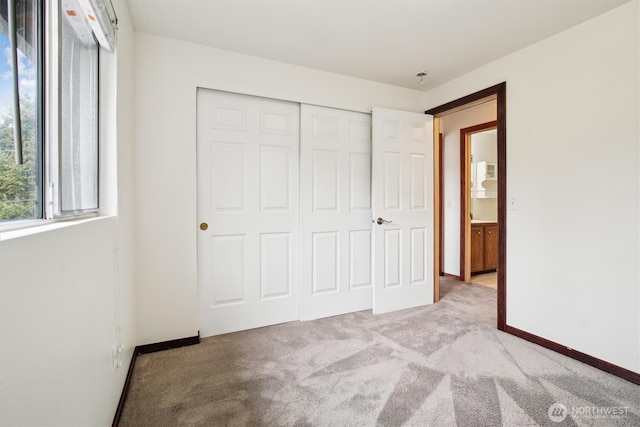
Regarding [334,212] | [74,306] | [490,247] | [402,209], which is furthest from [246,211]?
[490,247]

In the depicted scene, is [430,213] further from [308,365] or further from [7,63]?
[7,63]

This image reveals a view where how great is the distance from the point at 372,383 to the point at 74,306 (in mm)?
1579

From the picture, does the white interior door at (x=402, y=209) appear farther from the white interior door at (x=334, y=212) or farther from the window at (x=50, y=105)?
the window at (x=50, y=105)

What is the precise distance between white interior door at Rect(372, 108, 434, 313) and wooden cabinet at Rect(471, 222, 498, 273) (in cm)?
149

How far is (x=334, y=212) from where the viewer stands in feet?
9.62

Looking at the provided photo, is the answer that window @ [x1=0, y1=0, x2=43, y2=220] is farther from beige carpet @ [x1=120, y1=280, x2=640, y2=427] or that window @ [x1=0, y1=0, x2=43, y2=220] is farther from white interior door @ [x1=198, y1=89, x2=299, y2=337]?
white interior door @ [x1=198, y1=89, x2=299, y2=337]

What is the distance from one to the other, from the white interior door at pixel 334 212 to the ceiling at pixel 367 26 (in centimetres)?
57

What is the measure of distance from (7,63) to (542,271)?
311 cm

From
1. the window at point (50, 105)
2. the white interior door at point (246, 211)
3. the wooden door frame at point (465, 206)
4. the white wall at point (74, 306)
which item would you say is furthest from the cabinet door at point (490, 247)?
the window at point (50, 105)

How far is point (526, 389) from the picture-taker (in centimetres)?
176

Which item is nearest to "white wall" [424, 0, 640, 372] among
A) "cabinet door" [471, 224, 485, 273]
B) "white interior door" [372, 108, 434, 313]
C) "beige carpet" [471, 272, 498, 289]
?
"white interior door" [372, 108, 434, 313]

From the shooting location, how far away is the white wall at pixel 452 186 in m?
4.32

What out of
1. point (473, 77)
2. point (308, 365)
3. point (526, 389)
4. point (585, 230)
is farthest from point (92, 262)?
point (473, 77)

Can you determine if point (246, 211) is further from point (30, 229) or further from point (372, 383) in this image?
point (30, 229)
